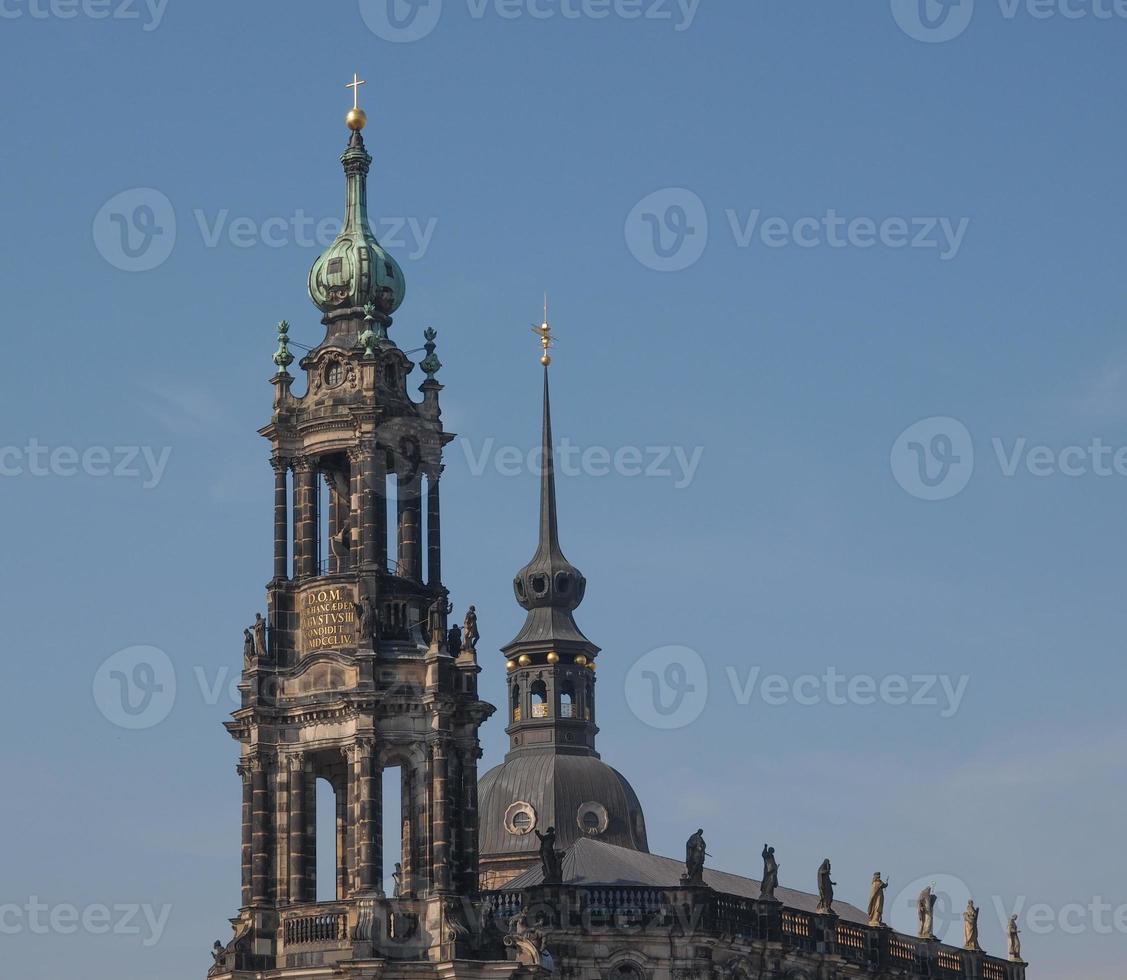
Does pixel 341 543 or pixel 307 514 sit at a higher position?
pixel 307 514

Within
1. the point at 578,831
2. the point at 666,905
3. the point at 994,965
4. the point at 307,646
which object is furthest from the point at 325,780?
the point at 994,965

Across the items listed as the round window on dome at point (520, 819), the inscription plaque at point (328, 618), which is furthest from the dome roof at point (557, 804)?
the inscription plaque at point (328, 618)

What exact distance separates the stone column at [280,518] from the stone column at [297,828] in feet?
22.9

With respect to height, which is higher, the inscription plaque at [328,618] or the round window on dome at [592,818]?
the round window on dome at [592,818]

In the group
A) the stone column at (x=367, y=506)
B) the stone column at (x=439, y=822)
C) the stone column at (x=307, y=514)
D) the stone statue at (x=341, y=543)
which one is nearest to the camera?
the stone column at (x=439, y=822)

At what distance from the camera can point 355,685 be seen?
108 m

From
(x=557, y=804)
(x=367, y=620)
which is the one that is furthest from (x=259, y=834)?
(x=557, y=804)

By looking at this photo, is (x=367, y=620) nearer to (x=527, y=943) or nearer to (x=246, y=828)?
(x=246, y=828)

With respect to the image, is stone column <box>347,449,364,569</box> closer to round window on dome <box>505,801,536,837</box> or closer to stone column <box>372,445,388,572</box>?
stone column <box>372,445,388,572</box>

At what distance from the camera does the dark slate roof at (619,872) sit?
119812mm

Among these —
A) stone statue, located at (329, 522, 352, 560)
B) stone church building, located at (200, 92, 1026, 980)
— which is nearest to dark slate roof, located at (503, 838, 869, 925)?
stone church building, located at (200, 92, 1026, 980)

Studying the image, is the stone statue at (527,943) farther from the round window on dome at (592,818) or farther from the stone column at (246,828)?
the round window on dome at (592,818)

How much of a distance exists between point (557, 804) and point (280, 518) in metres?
30.3

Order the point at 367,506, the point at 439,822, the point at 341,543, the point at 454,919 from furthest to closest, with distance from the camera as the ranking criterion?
the point at 341,543, the point at 367,506, the point at 439,822, the point at 454,919
